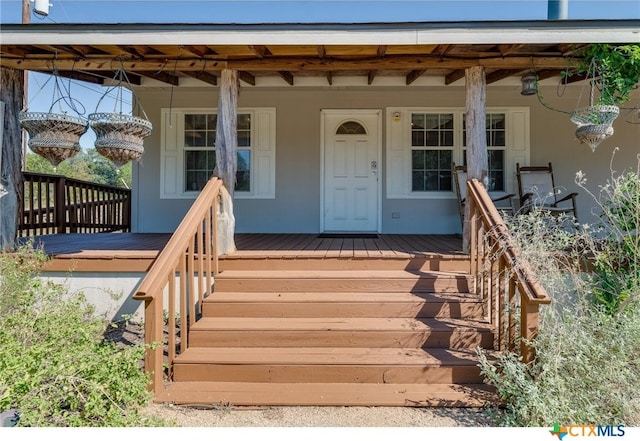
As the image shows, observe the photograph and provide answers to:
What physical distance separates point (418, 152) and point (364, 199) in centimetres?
105

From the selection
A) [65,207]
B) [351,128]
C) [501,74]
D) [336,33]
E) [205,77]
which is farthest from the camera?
[65,207]

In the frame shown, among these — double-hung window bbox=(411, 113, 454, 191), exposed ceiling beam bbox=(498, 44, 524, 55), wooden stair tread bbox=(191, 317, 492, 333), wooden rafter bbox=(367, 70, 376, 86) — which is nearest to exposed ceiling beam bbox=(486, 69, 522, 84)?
exposed ceiling beam bbox=(498, 44, 524, 55)

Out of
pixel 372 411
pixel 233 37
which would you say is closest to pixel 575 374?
pixel 372 411

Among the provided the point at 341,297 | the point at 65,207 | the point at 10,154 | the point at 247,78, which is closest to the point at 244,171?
the point at 247,78

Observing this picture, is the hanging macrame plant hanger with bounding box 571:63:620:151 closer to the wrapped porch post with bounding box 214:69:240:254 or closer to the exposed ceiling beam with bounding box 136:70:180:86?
the wrapped porch post with bounding box 214:69:240:254

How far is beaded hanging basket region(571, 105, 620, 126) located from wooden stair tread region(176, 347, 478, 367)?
2.32 m

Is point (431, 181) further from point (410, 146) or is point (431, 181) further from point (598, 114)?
point (598, 114)

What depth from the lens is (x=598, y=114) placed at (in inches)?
137

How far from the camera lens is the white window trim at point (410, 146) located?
589 cm

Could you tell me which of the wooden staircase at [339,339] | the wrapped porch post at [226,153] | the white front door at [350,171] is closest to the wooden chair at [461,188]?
the white front door at [350,171]

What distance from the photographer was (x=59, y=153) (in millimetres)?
3307

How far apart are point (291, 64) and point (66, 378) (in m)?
3.17

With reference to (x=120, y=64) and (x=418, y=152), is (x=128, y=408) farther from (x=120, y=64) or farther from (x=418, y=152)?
(x=418, y=152)

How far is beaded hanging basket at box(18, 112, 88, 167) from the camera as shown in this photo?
3209 mm
